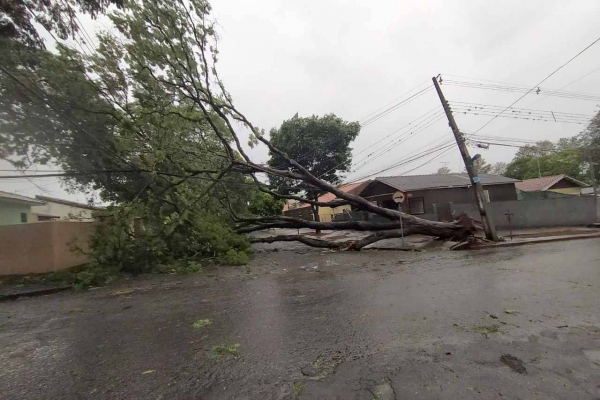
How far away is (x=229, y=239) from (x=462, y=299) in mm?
8973

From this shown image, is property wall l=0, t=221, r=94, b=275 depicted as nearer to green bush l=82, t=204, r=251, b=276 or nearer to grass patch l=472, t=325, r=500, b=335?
green bush l=82, t=204, r=251, b=276

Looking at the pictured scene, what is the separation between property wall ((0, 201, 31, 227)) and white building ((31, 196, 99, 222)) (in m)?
0.88

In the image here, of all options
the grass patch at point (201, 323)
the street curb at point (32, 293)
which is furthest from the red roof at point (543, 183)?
the street curb at point (32, 293)

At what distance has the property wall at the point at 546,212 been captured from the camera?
16.2 metres

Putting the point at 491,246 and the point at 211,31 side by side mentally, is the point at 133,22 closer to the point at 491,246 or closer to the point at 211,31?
the point at 211,31

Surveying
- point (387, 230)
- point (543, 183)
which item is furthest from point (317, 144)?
point (543, 183)

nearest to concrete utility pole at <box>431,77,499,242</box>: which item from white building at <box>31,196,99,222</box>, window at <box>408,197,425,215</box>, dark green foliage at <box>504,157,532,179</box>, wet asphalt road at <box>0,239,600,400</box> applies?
wet asphalt road at <box>0,239,600,400</box>

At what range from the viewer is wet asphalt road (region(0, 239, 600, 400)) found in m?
2.63

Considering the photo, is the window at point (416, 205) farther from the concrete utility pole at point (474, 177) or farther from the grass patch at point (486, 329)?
the grass patch at point (486, 329)

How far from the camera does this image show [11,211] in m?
13.2

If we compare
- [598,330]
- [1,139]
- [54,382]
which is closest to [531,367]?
[598,330]

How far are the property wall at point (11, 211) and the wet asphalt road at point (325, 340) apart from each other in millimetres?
7895

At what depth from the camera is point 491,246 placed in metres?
11.5

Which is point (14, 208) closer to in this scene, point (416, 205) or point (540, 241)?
point (540, 241)
